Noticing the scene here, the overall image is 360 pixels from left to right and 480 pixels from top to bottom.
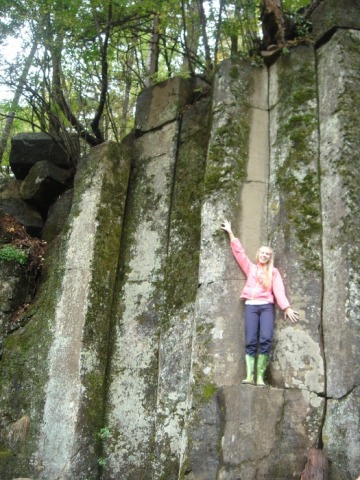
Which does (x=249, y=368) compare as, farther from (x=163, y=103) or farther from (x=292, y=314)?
(x=163, y=103)

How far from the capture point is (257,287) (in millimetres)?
5836

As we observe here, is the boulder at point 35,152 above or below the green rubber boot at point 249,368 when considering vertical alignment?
above

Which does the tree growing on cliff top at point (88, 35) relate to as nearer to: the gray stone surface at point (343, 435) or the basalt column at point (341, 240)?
the basalt column at point (341, 240)

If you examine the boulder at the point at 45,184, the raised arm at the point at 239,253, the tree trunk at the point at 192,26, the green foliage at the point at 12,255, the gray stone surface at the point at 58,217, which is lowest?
the raised arm at the point at 239,253

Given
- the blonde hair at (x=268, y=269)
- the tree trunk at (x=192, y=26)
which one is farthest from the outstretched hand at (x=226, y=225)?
the tree trunk at (x=192, y=26)

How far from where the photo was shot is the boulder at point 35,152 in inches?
386

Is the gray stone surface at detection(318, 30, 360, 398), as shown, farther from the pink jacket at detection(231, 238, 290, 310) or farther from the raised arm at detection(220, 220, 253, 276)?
the raised arm at detection(220, 220, 253, 276)

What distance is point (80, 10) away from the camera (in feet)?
30.2

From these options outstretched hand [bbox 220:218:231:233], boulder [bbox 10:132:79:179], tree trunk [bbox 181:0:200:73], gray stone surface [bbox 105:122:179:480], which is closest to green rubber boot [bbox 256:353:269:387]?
outstretched hand [bbox 220:218:231:233]

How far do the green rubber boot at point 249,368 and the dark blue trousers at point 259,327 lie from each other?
6cm

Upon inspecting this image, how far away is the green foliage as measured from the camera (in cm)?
825

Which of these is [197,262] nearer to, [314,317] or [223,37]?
[314,317]

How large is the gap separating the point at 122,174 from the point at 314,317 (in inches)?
153

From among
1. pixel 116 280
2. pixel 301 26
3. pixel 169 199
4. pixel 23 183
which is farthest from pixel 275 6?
pixel 23 183
